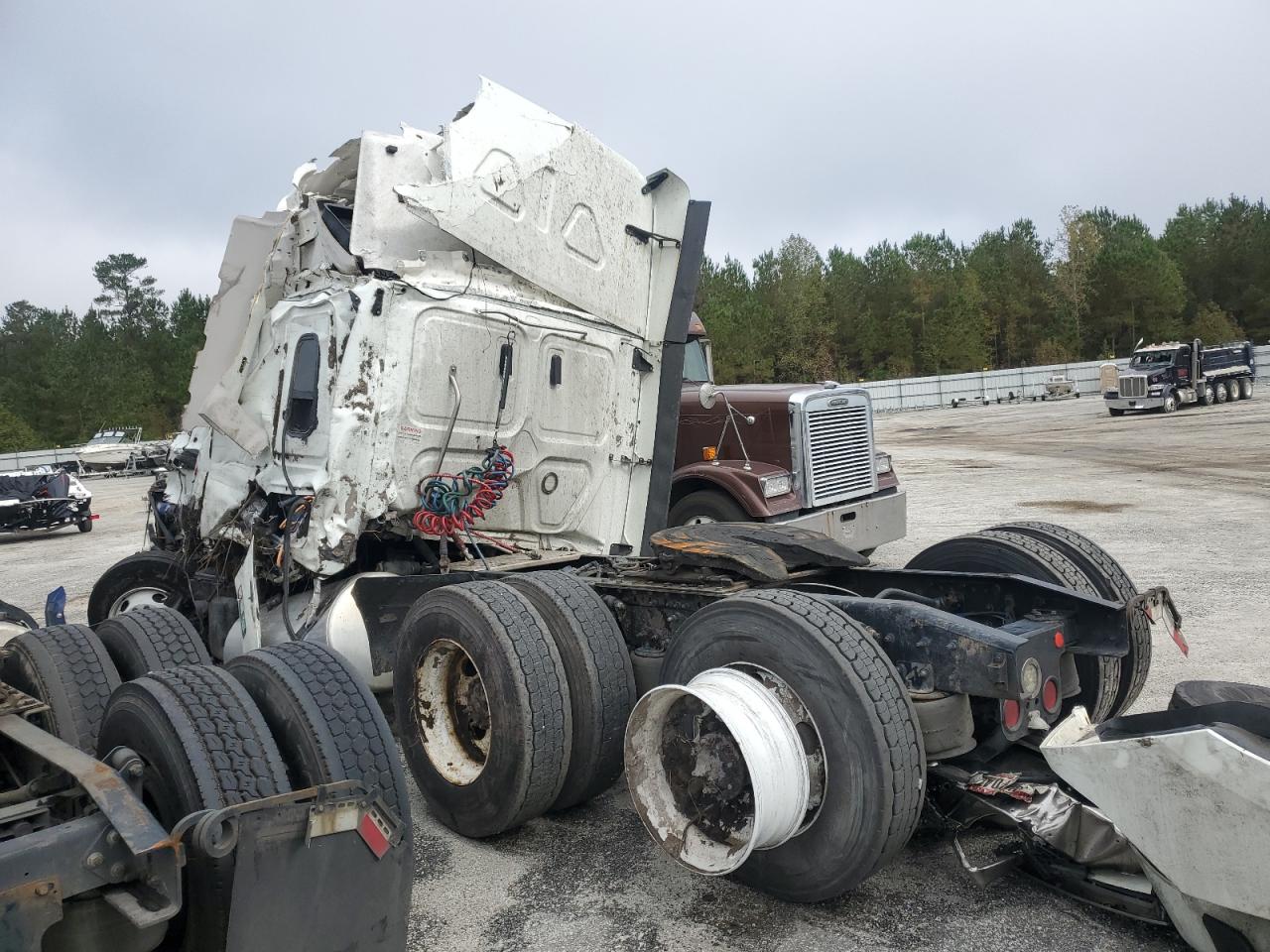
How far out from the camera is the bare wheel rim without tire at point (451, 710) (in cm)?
386

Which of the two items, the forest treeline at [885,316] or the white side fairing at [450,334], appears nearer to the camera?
the white side fairing at [450,334]

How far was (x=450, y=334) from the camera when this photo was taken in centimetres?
506

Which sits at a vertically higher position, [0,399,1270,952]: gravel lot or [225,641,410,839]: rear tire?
[225,641,410,839]: rear tire

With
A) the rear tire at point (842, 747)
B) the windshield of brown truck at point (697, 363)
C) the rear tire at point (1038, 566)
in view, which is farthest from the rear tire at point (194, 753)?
the windshield of brown truck at point (697, 363)

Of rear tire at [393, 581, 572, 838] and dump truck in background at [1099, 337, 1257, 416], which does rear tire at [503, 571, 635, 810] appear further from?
dump truck in background at [1099, 337, 1257, 416]

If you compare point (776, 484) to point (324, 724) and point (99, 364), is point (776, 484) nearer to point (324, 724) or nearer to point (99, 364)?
point (324, 724)

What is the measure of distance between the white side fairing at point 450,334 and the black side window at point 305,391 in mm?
16

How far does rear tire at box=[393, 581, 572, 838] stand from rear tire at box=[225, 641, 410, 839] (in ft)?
2.27

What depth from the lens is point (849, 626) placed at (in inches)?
116

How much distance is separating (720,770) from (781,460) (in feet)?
17.2

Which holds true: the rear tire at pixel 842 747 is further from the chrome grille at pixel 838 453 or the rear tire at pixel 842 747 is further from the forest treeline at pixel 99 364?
the forest treeline at pixel 99 364

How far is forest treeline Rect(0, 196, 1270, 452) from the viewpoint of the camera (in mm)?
60938

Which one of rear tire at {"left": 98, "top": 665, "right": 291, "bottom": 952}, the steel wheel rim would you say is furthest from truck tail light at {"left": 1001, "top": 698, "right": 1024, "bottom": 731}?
the steel wheel rim

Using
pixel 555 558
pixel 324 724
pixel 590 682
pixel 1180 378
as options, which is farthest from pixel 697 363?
pixel 1180 378
